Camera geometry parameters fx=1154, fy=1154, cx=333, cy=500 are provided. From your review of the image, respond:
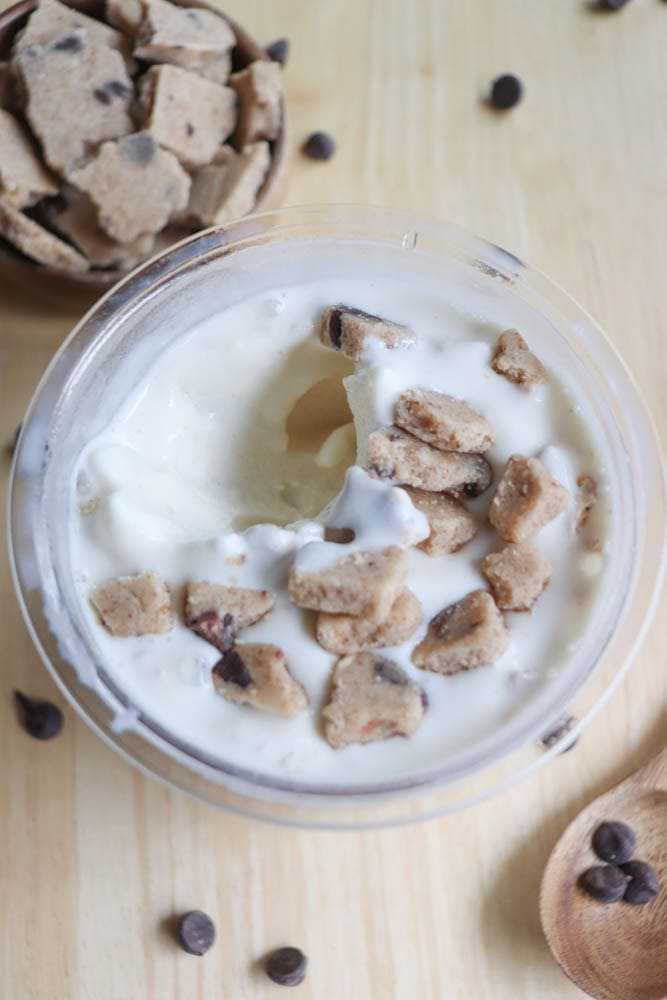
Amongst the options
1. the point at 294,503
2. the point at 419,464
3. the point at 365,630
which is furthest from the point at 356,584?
the point at 294,503

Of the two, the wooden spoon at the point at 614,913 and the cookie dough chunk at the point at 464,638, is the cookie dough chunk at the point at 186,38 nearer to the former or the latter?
the cookie dough chunk at the point at 464,638

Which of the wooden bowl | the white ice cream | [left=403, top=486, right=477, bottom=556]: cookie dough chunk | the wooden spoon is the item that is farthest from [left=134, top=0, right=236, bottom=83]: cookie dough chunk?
the wooden spoon

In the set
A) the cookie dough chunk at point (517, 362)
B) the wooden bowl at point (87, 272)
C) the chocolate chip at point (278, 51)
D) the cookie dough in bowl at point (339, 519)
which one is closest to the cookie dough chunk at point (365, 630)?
the cookie dough in bowl at point (339, 519)

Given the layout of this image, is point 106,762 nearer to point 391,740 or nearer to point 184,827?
point 184,827

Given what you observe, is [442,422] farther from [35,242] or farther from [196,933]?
[196,933]

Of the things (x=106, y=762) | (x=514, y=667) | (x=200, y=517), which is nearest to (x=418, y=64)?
(x=200, y=517)

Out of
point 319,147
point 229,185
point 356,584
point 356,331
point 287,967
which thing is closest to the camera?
point 356,584
